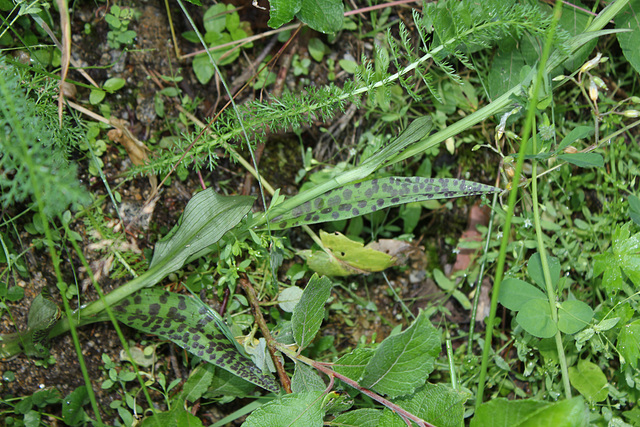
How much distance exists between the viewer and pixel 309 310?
4.82ft

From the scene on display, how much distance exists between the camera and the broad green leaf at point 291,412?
1.33 metres

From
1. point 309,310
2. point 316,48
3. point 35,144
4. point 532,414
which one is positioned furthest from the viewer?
point 316,48

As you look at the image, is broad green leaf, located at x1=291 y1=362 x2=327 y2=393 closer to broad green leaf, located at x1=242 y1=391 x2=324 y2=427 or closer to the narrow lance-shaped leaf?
broad green leaf, located at x1=242 y1=391 x2=324 y2=427

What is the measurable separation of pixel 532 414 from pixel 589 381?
890mm

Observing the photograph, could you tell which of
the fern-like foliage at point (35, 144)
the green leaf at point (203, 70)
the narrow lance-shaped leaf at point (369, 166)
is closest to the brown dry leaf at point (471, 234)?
the narrow lance-shaped leaf at point (369, 166)

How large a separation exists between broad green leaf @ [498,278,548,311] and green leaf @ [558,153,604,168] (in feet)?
1.50

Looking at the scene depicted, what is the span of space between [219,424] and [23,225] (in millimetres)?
994

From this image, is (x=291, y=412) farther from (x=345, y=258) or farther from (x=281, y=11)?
(x=281, y=11)

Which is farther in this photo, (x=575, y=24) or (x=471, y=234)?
(x=471, y=234)

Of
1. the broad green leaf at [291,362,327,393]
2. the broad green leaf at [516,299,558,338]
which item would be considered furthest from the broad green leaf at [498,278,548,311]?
the broad green leaf at [291,362,327,393]

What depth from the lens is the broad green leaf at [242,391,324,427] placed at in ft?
4.37

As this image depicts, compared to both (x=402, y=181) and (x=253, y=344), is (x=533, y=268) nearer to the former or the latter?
(x=402, y=181)

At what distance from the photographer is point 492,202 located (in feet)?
6.17

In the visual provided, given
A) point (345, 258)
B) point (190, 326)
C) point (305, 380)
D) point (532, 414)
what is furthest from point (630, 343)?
point (190, 326)
